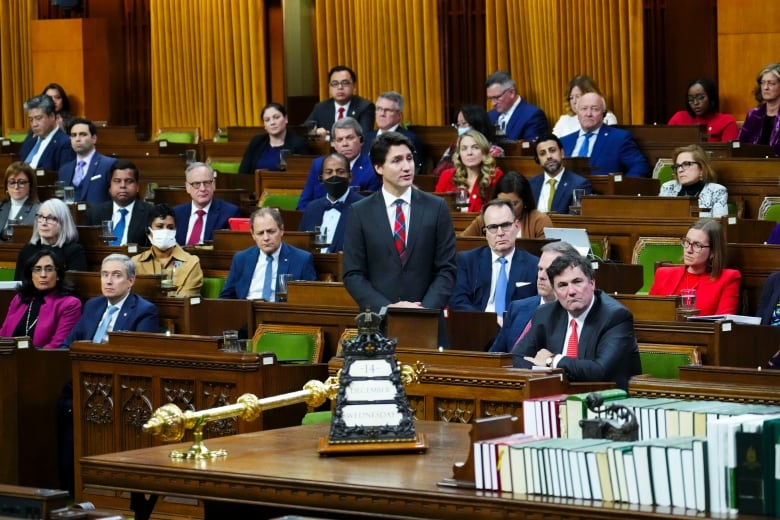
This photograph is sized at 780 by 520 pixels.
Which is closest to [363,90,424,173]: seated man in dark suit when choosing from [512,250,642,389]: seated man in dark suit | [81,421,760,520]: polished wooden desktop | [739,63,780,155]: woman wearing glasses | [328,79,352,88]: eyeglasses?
[328,79,352,88]: eyeglasses

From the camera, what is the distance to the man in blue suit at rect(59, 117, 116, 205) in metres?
9.23

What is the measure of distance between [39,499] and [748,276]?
4189mm

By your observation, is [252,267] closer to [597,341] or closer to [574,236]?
[574,236]

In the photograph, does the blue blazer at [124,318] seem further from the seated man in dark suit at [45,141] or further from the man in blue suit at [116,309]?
the seated man in dark suit at [45,141]

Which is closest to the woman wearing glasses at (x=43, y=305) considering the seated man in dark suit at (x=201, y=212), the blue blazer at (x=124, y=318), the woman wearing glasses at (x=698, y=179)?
the blue blazer at (x=124, y=318)

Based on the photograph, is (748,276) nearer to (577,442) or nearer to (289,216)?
(289,216)

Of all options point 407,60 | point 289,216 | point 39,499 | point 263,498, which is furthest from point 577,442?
point 407,60

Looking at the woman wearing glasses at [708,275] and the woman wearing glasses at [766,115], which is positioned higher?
the woman wearing glasses at [766,115]

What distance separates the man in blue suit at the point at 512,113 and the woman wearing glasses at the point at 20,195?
2.71 metres

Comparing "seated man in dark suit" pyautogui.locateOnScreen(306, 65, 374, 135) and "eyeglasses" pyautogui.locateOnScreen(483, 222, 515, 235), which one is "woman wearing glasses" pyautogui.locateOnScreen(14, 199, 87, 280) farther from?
→ "seated man in dark suit" pyautogui.locateOnScreen(306, 65, 374, 135)

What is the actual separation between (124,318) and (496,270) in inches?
61.6

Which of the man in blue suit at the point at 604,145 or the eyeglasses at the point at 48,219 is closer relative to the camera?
the eyeglasses at the point at 48,219

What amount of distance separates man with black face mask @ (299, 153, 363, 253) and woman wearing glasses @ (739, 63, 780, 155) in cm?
223

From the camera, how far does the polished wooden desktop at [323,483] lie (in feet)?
11.0
